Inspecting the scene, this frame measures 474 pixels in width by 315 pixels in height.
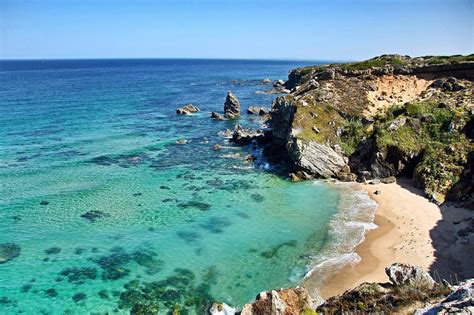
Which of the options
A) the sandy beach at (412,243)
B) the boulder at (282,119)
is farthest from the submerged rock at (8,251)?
the boulder at (282,119)

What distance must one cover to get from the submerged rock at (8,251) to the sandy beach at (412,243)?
989 inches

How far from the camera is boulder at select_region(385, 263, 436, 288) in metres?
20.8

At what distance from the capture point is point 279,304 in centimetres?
2097

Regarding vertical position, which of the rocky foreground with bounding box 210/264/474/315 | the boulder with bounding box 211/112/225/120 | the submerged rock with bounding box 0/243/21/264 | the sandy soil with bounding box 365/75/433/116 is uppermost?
the sandy soil with bounding box 365/75/433/116

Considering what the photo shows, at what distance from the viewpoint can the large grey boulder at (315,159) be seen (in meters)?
48.7

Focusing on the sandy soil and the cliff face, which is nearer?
the cliff face

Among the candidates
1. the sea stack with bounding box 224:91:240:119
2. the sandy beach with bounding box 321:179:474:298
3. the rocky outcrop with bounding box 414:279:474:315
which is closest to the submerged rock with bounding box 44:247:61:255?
the sandy beach with bounding box 321:179:474:298

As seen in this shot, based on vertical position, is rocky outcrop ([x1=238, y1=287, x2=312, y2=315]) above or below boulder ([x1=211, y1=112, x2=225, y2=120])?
below

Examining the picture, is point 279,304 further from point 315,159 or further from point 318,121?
point 318,121

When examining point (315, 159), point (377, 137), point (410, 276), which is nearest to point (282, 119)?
point (315, 159)

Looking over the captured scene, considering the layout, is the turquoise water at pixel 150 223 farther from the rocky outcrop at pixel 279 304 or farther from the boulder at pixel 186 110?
the boulder at pixel 186 110

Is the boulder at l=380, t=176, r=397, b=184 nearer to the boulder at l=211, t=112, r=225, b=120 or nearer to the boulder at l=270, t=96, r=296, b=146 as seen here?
the boulder at l=270, t=96, r=296, b=146

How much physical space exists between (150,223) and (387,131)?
31828 mm

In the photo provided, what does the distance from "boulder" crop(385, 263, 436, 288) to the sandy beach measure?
254 inches
